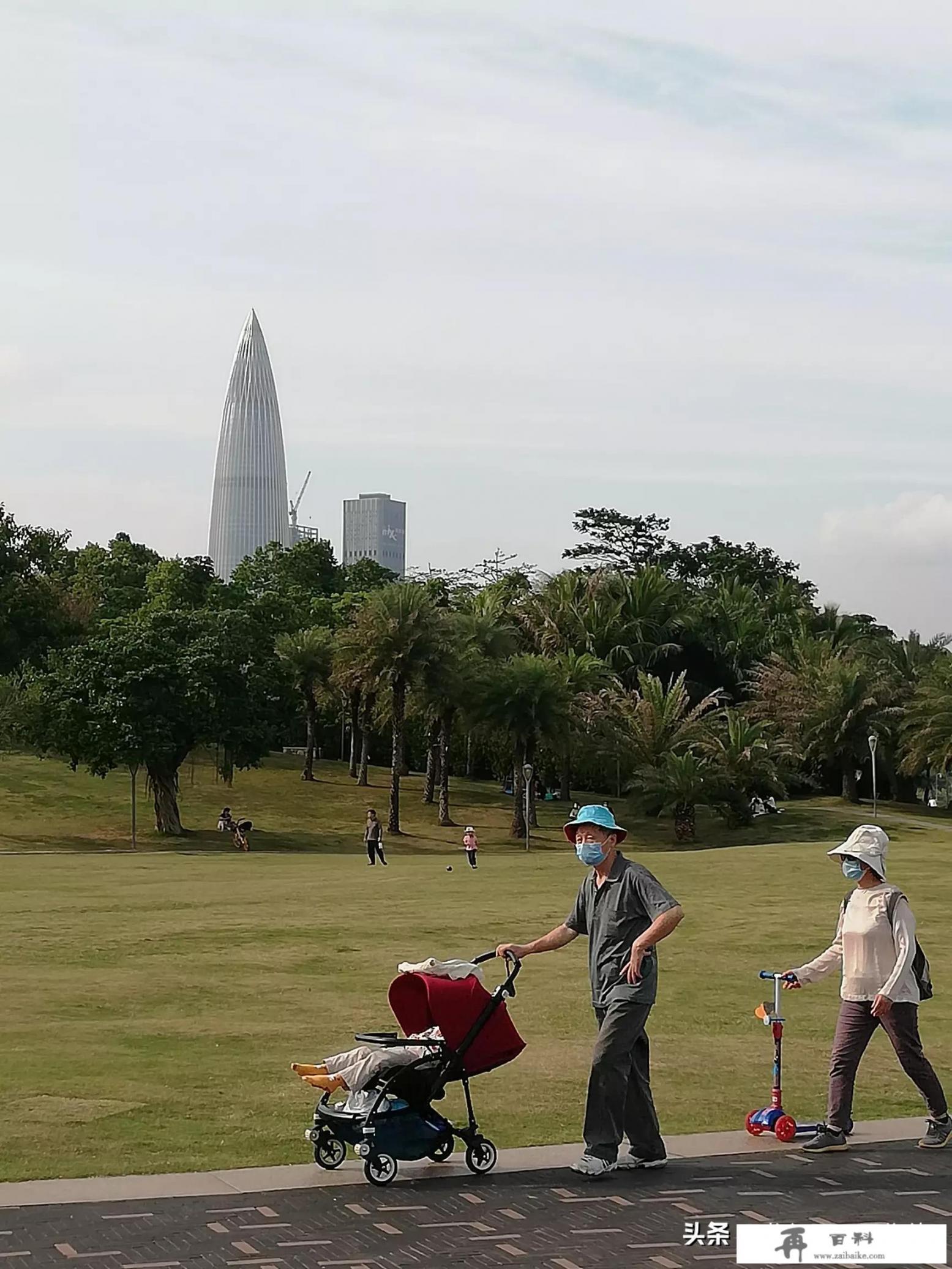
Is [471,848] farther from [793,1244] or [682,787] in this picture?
[793,1244]

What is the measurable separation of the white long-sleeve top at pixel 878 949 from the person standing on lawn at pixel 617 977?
1.29 meters

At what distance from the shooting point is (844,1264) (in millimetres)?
6961

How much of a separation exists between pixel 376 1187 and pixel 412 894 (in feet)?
72.0

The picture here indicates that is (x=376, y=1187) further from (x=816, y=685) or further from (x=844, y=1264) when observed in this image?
(x=816, y=685)

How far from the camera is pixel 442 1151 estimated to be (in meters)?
8.78

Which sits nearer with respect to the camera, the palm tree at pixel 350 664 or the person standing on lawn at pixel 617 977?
the person standing on lawn at pixel 617 977

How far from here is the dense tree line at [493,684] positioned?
55656mm

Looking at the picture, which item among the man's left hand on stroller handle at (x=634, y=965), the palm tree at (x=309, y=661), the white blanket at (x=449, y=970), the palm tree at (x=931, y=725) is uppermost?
the palm tree at (x=309, y=661)

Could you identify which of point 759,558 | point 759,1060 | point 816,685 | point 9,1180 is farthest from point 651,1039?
point 759,558

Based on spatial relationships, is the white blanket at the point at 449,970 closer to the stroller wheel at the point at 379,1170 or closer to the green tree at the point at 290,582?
the stroller wheel at the point at 379,1170

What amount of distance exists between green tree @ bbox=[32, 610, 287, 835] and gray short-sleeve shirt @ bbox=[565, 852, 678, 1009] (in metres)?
→ 45.7

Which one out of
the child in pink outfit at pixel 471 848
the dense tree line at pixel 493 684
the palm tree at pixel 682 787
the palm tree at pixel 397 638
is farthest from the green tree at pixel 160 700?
the palm tree at pixel 682 787

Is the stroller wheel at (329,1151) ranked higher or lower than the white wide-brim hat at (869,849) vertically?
lower

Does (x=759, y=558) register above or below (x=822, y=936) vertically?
above
